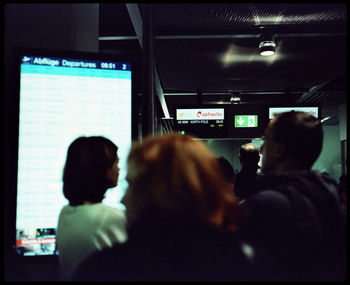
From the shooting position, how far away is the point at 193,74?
8617 mm

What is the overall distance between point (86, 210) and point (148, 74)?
123 cm

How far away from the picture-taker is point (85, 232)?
4.93 feet

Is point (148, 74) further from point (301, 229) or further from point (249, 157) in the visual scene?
point (249, 157)

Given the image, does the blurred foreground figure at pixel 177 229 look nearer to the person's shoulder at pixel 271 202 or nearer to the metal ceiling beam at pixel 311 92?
the person's shoulder at pixel 271 202

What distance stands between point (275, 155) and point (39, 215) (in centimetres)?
125

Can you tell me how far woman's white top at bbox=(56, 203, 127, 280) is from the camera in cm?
150

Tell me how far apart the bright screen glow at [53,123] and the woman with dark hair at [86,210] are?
27 cm

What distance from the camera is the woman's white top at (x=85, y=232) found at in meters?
1.50

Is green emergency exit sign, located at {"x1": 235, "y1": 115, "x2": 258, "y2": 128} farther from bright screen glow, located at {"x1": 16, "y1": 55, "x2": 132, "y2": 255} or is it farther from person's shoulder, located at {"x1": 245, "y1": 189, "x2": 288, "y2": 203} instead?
person's shoulder, located at {"x1": 245, "y1": 189, "x2": 288, "y2": 203}

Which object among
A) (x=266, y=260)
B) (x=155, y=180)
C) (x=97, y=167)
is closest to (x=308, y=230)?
(x=266, y=260)

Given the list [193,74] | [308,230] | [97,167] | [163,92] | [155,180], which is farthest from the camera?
[163,92]

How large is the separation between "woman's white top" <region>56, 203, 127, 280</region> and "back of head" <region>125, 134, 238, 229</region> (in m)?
0.34

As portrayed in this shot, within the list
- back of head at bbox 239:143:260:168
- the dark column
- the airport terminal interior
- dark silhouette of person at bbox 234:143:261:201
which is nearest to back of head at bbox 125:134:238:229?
the airport terminal interior

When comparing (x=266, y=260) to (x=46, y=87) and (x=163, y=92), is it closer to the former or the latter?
(x=46, y=87)
